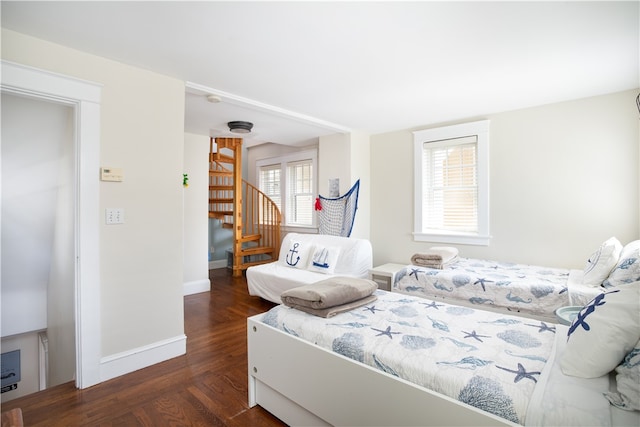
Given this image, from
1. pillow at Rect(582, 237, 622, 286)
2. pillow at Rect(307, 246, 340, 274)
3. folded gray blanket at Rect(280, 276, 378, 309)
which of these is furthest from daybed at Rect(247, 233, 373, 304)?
pillow at Rect(582, 237, 622, 286)

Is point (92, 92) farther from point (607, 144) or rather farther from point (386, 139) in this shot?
point (607, 144)

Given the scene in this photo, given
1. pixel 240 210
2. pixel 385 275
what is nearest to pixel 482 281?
pixel 385 275

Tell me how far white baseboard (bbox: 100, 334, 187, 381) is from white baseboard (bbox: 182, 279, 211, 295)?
5.90 ft

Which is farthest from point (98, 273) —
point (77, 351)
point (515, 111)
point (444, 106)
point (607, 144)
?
point (607, 144)

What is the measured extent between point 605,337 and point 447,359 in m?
0.56

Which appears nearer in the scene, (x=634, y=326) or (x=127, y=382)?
(x=634, y=326)

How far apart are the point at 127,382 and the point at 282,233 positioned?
3793 millimetres

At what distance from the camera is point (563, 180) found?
319cm

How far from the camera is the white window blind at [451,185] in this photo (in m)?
3.83

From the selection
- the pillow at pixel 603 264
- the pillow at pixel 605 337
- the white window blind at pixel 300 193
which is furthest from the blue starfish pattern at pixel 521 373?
the white window blind at pixel 300 193

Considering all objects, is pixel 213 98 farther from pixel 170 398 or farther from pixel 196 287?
pixel 196 287

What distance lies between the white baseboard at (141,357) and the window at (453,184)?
309 centimetres

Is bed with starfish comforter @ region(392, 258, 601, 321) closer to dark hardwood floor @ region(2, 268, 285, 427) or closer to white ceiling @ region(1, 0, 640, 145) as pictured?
white ceiling @ region(1, 0, 640, 145)

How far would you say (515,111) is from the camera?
3.45 m
